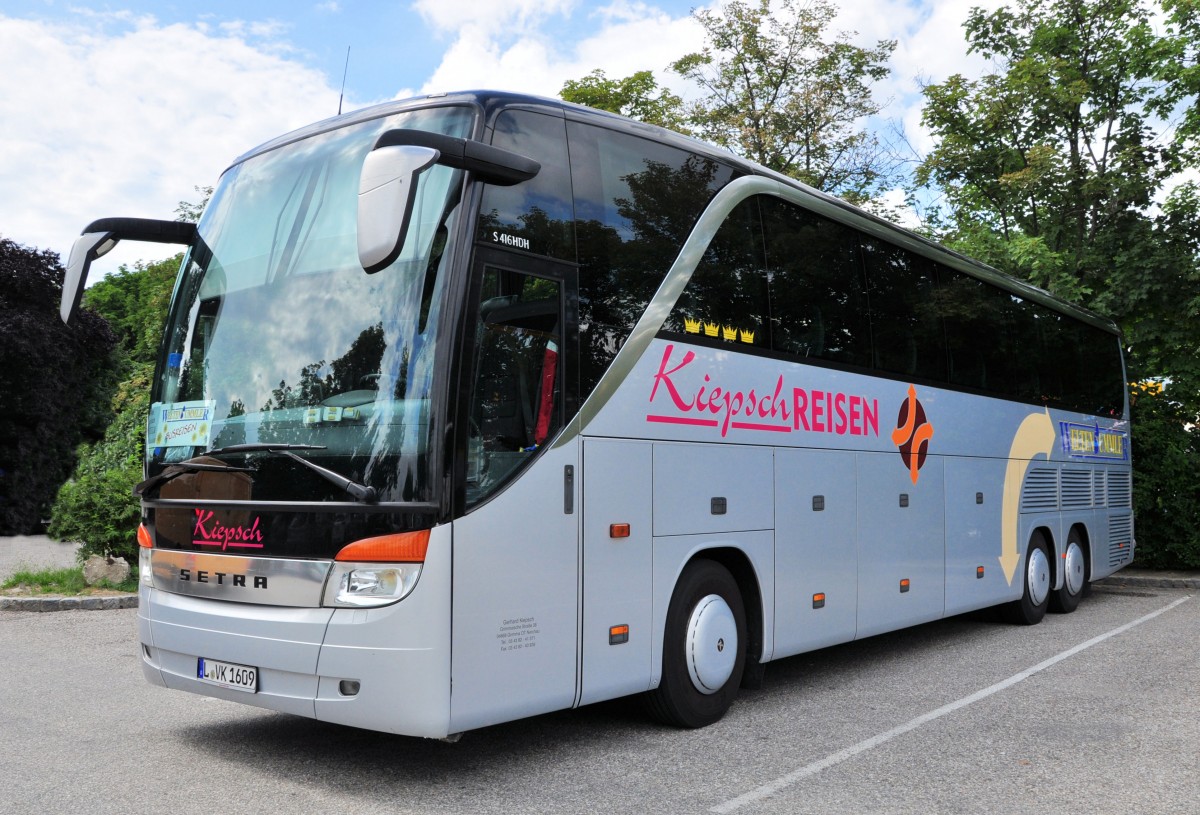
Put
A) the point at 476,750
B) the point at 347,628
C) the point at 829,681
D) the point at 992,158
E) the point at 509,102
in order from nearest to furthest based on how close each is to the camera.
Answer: the point at 347,628 → the point at 509,102 → the point at 476,750 → the point at 829,681 → the point at 992,158

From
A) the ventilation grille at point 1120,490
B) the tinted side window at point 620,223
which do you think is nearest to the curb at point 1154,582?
the ventilation grille at point 1120,490

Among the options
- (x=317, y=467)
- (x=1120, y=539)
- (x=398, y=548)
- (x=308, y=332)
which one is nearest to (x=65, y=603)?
(x=308, y=332)

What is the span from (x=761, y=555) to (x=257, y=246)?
155 inches

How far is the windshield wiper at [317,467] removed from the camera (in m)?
5.05

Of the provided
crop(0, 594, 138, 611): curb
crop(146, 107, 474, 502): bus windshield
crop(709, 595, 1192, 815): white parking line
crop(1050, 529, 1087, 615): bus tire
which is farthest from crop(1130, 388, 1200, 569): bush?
crop(146, 107, 474, 502): bus windshield

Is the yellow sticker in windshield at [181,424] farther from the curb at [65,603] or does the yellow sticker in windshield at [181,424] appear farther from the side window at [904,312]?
the curb at [65,603]

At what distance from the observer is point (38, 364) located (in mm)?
27312

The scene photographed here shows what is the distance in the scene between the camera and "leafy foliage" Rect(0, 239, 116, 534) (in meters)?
27.0

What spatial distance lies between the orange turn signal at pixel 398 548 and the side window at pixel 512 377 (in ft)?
1.10

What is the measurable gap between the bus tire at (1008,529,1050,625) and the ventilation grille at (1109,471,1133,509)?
303 centimetres

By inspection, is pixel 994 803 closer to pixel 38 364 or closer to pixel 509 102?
pixel 509 102

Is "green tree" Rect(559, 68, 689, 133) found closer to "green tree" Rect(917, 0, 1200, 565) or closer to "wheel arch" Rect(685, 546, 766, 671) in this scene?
"green tree" Rect(917, 0, 1200, 565)

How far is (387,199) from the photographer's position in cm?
461

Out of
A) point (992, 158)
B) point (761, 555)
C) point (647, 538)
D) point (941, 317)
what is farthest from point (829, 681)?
point (992, 158)
